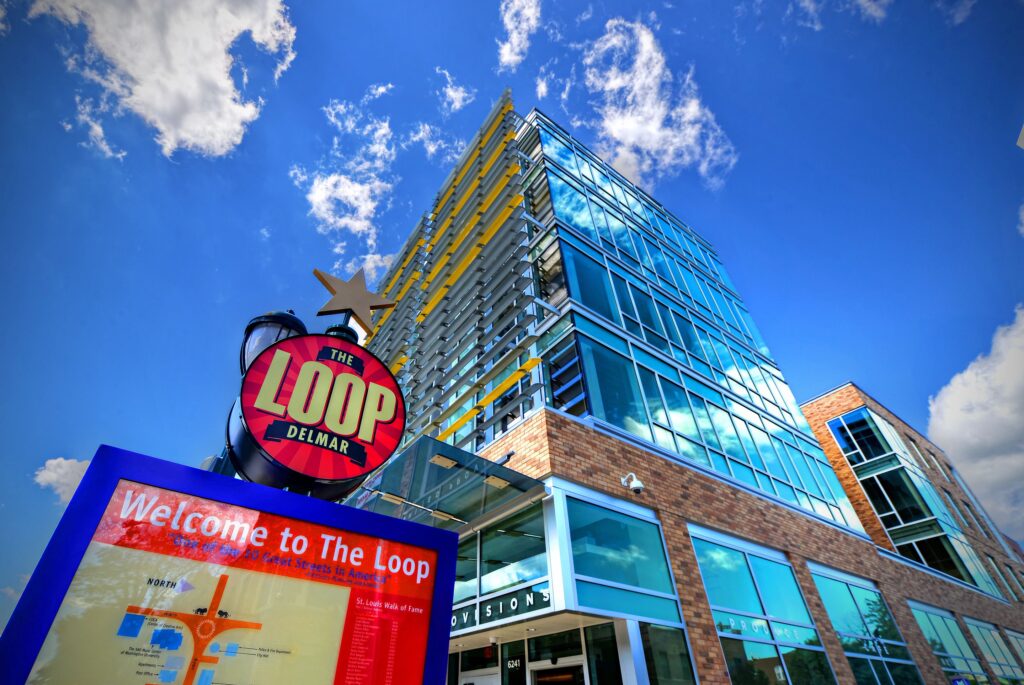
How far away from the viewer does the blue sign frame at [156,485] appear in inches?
95.0

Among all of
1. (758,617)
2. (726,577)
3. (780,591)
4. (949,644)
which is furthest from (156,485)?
(949,644)

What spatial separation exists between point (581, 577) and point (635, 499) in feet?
7.02

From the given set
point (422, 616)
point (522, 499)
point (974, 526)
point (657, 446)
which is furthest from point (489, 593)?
point (974, 526)

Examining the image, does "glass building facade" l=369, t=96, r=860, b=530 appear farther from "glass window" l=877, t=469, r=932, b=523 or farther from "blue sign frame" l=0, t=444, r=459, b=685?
"glass window" l=877, t=469, r=932, b=523

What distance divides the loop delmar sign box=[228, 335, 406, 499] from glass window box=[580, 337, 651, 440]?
6.00m

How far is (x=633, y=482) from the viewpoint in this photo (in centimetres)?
862

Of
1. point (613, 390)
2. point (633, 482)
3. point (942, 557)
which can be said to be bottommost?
point (633, 482)

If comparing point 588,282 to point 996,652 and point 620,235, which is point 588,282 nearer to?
point 620,235

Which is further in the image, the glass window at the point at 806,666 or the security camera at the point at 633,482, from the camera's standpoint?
the glass window at the point at 806,666

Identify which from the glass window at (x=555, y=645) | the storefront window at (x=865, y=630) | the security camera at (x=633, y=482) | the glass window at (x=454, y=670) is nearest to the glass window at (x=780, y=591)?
the storefront window at (x=865, y=630)

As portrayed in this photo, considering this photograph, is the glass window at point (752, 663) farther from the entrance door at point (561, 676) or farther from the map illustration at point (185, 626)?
the map illustration at point (185, 626)

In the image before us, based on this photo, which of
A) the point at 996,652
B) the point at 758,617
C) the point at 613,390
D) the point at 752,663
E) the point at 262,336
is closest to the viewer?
the point at 262,336

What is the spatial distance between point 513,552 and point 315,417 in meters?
5.43

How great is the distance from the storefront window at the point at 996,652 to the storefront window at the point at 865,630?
22.2ft
